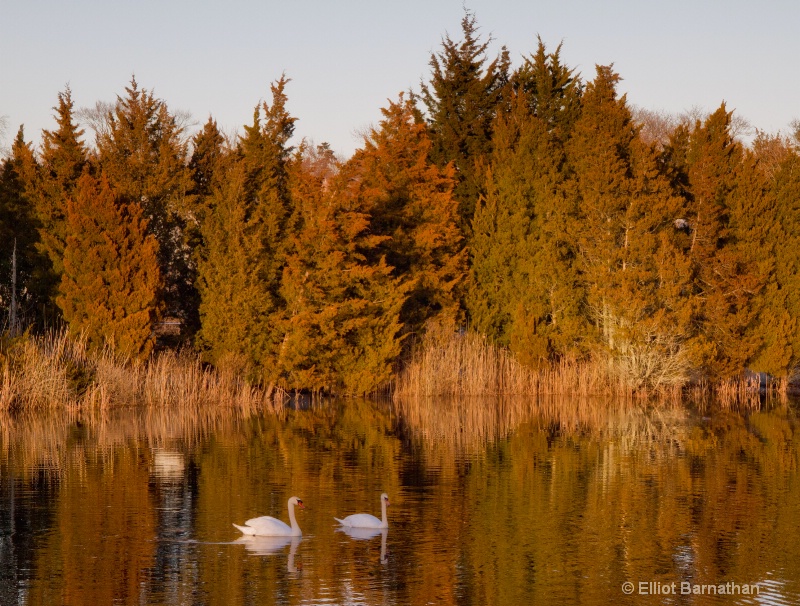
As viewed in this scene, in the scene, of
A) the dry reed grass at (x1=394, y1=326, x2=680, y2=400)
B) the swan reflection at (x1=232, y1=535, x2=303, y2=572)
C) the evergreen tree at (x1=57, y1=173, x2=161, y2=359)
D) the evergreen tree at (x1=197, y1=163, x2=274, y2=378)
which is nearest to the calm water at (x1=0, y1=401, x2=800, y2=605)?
the swan reflection at (x1=232, y1=535, x2=303, y2=572)

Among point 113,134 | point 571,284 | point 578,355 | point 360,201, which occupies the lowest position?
point 578,355

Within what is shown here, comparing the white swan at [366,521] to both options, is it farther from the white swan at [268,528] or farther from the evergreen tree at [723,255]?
the evergreen tree at [723,255]

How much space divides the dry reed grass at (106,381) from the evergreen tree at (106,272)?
2.07ft

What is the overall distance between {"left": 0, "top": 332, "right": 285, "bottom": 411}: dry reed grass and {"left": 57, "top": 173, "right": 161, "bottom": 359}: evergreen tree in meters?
0.63

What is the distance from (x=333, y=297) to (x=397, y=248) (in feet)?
9.73

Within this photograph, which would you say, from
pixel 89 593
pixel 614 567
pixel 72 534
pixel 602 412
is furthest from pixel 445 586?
pixel 602 412

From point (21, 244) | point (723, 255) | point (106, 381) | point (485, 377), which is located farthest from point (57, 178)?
point (723, 255)

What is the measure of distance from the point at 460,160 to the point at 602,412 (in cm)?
1195

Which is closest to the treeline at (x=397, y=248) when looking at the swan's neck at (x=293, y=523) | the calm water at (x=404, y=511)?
the calm water at (x=404, y=511)

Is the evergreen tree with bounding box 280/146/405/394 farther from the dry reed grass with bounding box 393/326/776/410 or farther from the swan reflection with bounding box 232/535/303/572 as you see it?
the swan reflection with bounding box 232/535/303/572

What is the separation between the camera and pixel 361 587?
10.3 metres

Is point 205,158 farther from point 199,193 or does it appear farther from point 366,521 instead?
point 366,521

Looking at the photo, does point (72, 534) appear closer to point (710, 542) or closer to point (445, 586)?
point (445, 586)

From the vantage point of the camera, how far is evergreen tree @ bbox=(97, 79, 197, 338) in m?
29.2
